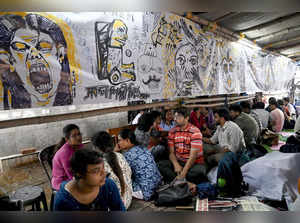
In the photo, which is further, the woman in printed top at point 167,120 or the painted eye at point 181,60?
the woman in printed top at point 167,120

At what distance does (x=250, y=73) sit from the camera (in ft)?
16.6

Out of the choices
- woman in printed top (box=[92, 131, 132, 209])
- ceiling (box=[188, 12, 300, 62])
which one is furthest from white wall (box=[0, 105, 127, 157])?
ceiling (box=[188, 12, 300, 62])

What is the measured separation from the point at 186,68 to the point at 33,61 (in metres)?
2.20

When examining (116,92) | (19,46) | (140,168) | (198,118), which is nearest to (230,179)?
(140,168)

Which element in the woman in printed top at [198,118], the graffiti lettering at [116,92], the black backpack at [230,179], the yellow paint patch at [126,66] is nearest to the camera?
the graffiti lettering at [116,92]

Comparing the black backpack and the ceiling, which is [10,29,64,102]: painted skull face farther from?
the black backpack

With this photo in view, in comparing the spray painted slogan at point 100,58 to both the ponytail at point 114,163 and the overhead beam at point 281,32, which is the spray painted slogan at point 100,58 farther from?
the overhead beam at point 281,32

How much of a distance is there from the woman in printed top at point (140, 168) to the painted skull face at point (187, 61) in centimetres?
135

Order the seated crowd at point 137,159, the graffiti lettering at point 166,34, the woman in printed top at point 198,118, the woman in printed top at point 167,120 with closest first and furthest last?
the seated crowd at point 137,159 → the graffiti lettering at point 166,34 → the woman in printed top at point 167,120 → the woman in printed top at point 198,118

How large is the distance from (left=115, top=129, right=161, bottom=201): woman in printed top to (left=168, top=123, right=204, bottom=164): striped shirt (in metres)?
0.71

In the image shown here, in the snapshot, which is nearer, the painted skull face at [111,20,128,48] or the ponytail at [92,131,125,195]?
the painted skull face at [111,20,128,48]

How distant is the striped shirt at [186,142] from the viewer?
Result: 128 inches

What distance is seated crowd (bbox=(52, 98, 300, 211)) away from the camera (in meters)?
1.59

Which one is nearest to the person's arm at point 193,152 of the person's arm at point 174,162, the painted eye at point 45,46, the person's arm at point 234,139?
the person's arm at point 174,162
